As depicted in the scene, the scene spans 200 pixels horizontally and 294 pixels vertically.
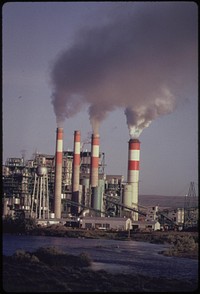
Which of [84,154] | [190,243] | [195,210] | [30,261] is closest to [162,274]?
[30,261]

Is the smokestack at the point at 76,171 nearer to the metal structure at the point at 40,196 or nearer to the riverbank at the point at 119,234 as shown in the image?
the metal structure at the point at 40,196

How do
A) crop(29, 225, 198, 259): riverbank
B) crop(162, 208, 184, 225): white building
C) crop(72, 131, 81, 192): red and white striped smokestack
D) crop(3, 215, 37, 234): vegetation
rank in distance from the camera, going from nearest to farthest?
crop(29, 225, 198, 259): riverbank < crop(3, 215, 37, 234): vegetation < crop(72, 131, 81, 192): red and white striped smokestack < crop(162, 208, 184, 225): white building

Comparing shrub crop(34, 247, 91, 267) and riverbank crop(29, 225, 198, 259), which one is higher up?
shrub crop(34, 247, 91, 267)

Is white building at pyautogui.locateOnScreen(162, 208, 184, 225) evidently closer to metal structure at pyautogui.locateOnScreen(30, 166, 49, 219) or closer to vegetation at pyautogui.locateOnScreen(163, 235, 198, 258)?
metal structure at pyautogui.locateOnScreen(30, 166, 49, 219)

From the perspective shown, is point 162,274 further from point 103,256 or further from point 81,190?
point 81,190

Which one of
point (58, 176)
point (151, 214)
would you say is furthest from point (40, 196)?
point (151, 214)

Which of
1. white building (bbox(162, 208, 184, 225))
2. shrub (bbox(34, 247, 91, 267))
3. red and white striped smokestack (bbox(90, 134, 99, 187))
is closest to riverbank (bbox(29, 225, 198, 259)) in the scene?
red and white striped smokestack (bbox(90, 134, 99, 187))

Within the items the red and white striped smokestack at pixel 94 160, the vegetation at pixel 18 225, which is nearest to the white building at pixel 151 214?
the red and white striped smokestack at pixel 94 160

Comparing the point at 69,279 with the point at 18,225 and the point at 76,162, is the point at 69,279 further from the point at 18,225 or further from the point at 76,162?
the point at 76,162
